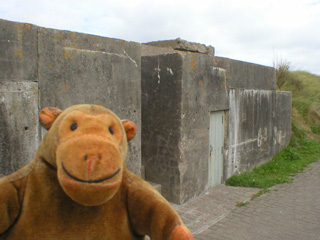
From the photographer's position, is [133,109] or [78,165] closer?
[78,165]

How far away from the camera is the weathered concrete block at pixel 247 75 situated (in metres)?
7.01

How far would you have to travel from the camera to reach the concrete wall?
311cm

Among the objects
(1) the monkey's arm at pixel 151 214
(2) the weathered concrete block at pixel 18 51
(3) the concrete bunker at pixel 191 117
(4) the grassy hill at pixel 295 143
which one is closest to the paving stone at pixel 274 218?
(4) the grassy hill at pixel 295 143

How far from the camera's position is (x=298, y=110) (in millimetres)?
13531

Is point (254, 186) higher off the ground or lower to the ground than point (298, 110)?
lower

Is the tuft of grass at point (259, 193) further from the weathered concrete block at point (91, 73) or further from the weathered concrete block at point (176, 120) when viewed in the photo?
the weathered concrete block at point (91, 73)

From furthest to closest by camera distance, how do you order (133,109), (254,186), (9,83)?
(254,186)
(133,109)
(9,83)

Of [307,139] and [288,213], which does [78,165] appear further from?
[307,139]

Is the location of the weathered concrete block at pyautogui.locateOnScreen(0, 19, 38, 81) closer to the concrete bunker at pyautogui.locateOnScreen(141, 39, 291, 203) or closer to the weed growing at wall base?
the concrete bunker at pyautogui.locateOnScreen(141, 39, 291, 203)

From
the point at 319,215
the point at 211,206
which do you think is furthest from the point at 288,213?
the point at 211,206

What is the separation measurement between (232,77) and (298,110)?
7.70 meters

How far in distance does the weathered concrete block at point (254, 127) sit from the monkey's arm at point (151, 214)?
5524 millimetres

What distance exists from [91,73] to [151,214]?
244 cm

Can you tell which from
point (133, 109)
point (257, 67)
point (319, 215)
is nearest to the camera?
point (133, 109)
